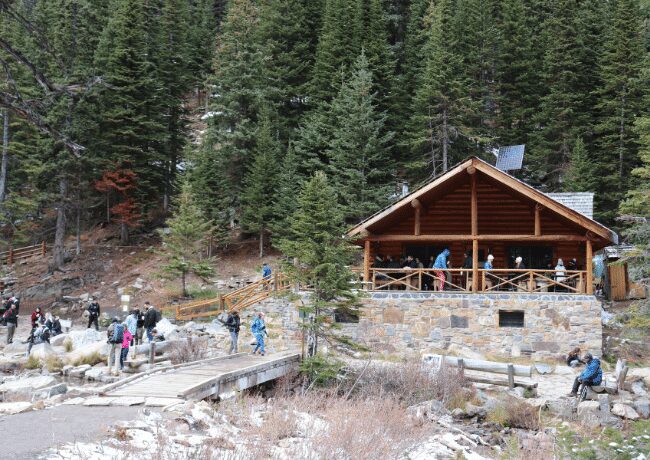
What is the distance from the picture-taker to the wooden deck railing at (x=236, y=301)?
24312 millimetres

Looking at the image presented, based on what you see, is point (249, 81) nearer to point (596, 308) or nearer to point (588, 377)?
point (596, 308)

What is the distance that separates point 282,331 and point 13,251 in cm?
2577

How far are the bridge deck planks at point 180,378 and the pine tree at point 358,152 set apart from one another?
1572 cm

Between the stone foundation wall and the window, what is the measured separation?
201 millimetres

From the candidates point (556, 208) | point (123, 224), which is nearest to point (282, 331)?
point (556, 208)

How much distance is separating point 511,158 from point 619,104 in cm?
1204

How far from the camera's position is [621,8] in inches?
1479

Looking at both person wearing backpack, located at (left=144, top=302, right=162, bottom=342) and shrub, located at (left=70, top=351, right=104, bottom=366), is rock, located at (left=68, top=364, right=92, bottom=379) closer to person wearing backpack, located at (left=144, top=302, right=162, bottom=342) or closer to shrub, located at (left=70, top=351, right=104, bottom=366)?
shrub, located at (left=70, top=351, right=104, bottom=366)

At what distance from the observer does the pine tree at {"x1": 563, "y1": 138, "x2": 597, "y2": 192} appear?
31984 millimetres

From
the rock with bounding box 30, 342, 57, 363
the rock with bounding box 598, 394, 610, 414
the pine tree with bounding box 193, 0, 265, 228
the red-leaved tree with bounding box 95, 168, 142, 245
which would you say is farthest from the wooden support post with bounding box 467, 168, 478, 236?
the red-leaved tree with bounding box 95, 168, 142, 245

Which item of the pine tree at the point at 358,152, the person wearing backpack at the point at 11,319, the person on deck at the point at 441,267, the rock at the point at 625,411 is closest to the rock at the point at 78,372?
the person wearing backpack at the point at 11,319

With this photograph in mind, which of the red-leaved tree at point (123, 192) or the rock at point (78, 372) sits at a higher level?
the red-leaved tree at point (123, 192)

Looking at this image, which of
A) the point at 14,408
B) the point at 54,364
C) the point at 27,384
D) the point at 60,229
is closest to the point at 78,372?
the point at 54,364

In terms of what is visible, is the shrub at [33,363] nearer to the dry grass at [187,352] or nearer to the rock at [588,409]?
the dry grass at [187,352]
